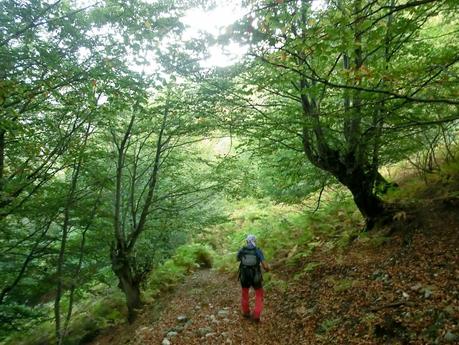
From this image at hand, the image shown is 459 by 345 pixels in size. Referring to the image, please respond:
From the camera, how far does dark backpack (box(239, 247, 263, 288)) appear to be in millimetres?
7266

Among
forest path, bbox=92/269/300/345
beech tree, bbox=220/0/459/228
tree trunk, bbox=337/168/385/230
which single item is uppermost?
beech tree, bbox=220/0/459/228

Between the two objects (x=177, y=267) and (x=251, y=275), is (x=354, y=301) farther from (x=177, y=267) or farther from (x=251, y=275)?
(x=177, y=267)

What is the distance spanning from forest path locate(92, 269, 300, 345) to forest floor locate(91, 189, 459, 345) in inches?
1.0

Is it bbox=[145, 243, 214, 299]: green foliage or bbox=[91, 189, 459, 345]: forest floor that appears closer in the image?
bbox=[91, 189, 459, 345]: forest floor

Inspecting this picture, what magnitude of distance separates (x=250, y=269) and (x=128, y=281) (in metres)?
4.41

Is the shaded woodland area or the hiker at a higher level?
the shaded woodland area

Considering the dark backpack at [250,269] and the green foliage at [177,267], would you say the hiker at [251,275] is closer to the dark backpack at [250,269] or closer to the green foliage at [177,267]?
the dark backpack at [250,269]

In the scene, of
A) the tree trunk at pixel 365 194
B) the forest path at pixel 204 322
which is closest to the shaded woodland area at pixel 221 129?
the tree trunk at pixel 365 194

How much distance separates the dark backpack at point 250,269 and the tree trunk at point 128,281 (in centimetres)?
383

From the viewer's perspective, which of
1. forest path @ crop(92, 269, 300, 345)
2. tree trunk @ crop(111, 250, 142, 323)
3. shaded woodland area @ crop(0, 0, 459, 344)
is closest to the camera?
shaded woodland area @ crop(0, 0, 459, 344)

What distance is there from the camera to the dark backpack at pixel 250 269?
7.27m

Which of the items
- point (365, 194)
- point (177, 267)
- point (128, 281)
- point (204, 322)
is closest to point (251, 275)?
point (204, 322)

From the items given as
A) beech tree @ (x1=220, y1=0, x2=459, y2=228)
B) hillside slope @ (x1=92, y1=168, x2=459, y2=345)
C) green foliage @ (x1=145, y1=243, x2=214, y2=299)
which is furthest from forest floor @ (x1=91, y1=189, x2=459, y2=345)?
green foliage @ (x1=145, y1=243, x2=214, y2=299)

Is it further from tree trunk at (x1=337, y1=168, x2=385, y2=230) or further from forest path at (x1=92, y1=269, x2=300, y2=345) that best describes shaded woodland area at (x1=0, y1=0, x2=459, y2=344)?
forest path at (x1=92, y1=269, x2=300, y2=345)
